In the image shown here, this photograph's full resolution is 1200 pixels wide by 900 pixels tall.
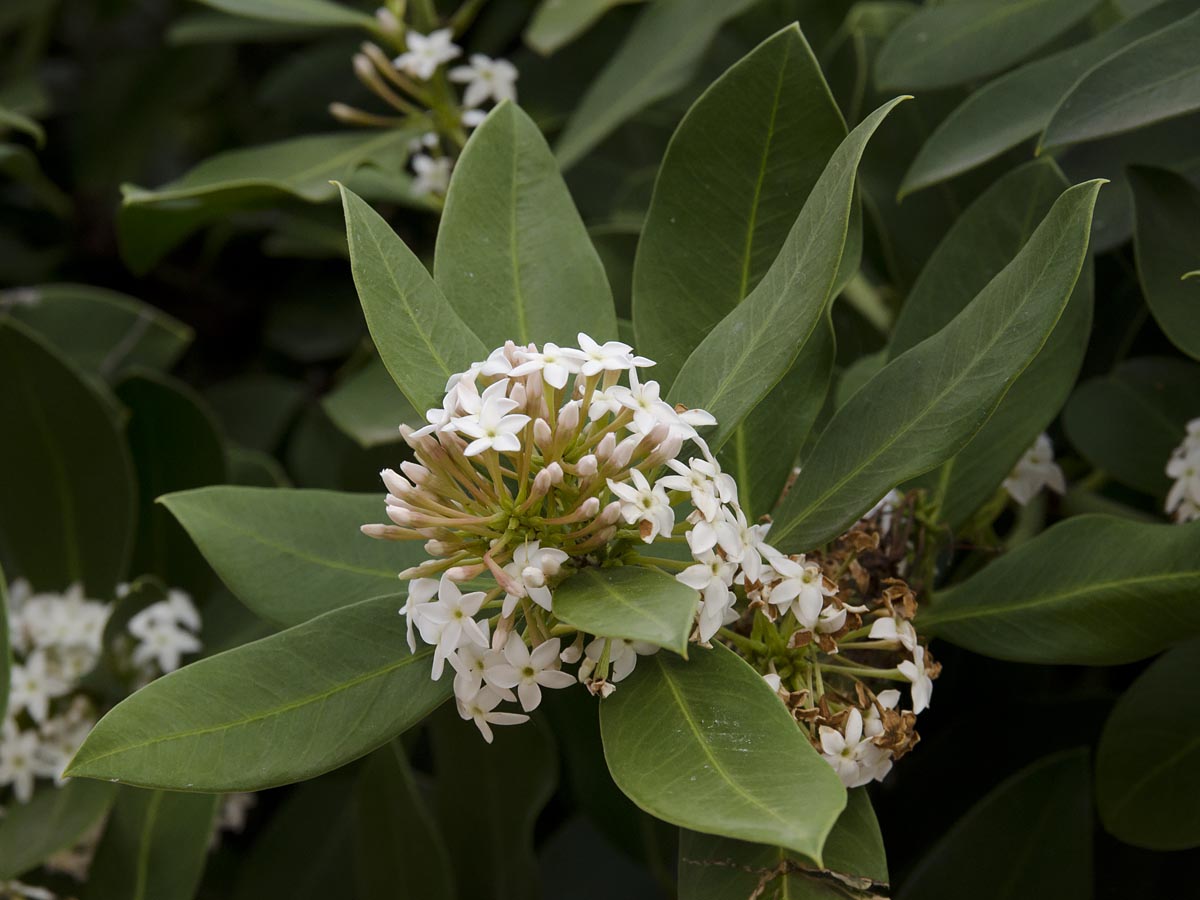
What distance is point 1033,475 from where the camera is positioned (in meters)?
1.37

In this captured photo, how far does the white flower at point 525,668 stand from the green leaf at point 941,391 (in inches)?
10.1

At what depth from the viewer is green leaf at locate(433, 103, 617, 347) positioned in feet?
3.84

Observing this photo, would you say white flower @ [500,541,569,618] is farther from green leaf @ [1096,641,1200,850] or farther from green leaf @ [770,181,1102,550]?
green leaf @ [1096,641,1200,850]

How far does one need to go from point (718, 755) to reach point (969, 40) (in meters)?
1.07

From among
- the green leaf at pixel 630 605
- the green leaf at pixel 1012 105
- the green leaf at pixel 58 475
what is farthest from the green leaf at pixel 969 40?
the green leaf at pixel 58 475

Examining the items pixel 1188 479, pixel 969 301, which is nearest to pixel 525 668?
pixel 969 301

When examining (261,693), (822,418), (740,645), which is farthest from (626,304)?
(261,693)

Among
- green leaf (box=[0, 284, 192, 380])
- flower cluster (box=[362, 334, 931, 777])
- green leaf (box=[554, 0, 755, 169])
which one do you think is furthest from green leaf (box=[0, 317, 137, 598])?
flower cluster (box=[362, 334, 931, 777])

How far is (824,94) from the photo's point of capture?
113 centimetres

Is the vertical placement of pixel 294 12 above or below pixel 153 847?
above

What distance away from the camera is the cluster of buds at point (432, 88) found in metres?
1.73

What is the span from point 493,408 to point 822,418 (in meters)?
0.56

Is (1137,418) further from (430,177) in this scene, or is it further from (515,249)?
(430,177)

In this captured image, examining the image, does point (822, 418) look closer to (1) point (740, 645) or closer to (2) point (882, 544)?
(2) point (882, 544)
